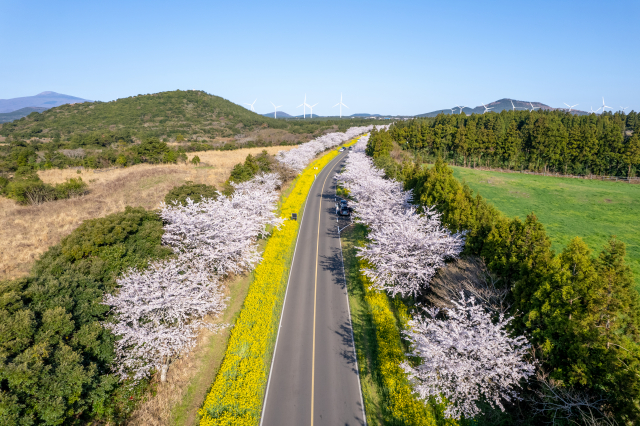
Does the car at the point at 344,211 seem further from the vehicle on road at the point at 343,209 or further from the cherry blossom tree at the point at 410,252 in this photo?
the cherry blossom tree at the point at 410,252

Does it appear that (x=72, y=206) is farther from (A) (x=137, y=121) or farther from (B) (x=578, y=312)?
(A) (x=137, y=121)

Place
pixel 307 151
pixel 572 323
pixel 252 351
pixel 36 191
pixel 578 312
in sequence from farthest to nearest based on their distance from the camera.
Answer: pixel 307 151
pixel 36 191
pixel 252 351
pixel 578 312
pixel 572 323

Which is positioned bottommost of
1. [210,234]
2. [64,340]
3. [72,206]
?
[64,340]

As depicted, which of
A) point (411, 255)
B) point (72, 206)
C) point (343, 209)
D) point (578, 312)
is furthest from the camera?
point (343, 209)

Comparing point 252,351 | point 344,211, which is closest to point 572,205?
point 344,211

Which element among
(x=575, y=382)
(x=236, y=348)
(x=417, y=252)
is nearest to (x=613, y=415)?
(x=575, y=382)

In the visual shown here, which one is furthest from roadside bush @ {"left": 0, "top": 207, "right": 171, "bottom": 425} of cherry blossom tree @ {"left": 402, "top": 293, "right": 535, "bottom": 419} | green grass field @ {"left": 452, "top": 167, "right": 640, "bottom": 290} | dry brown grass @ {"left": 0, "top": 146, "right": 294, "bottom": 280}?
green grass field @ {"left": 452, "top": 167, "right": 640, "bottom": 290}

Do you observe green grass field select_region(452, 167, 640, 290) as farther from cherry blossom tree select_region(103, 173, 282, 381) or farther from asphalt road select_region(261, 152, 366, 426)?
cherry blossom tree select_region(103, 173, 282, 381)
